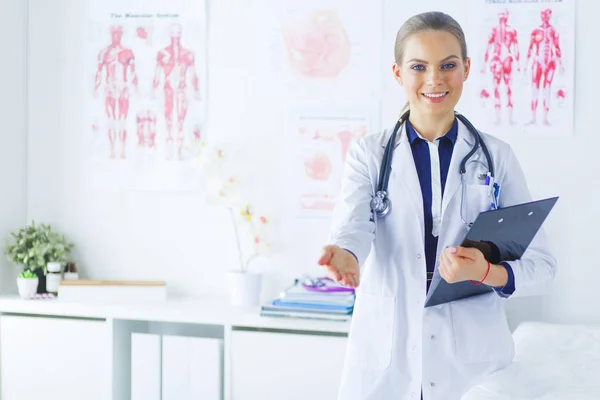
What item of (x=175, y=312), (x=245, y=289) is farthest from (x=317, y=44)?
(x=175, y=312)

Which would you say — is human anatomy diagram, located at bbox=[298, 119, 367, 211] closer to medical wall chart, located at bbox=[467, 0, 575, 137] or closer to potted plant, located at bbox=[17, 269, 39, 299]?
medical wall chart, located at bbox=[467, 0, 575, 137]

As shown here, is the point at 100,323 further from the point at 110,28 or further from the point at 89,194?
the point at 110,28

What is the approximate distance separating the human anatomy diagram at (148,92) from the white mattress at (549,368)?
1.39 m

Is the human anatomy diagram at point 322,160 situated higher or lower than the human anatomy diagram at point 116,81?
lower

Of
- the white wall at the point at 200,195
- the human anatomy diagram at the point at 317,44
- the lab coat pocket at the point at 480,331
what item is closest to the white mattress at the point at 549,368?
the lab coat pocket at the point at 480,331

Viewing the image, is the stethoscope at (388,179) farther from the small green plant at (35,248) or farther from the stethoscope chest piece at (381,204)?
the small green plant at (35,248)

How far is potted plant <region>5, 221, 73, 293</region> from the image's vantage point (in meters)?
2.66

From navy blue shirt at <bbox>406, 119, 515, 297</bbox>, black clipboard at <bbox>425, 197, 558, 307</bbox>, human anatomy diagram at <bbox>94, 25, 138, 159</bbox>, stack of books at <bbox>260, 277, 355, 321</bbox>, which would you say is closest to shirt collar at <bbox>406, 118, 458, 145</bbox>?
navy blue shirt at <bbox>406, 119, 515, 297</bbox>

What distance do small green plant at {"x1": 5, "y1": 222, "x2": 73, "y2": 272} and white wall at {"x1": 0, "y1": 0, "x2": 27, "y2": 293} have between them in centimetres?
10

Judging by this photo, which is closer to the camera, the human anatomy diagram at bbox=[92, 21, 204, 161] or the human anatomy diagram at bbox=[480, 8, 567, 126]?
the human anatomy diagram at bbox=[480, 8, 567, 126]

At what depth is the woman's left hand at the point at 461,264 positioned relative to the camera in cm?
133

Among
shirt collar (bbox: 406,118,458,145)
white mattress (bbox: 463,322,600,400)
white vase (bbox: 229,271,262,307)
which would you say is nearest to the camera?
white mattress (bbox: 463,322,600,400)

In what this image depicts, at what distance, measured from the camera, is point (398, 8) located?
248cm

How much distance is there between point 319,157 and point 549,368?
1.15 metres
